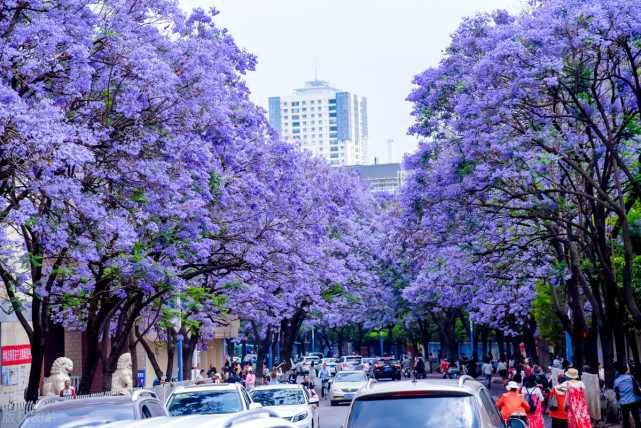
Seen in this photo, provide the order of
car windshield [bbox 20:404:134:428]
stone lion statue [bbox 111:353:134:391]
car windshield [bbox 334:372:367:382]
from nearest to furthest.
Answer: car windshield [bbox 20:404:134:428] → stone lion statue [bbox 111:353:134:391] → car windshield [bbox 334:372:367:382]

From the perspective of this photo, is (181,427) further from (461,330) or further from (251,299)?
(461,330)

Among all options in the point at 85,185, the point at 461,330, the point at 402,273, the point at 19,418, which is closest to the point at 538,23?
the point at 85,185

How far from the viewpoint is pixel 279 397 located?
22703 mm

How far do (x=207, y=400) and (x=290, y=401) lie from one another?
5.64 m

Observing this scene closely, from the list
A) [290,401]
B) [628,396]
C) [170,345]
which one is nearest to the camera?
[628,396]

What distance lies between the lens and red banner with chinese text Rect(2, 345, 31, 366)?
89.1ft

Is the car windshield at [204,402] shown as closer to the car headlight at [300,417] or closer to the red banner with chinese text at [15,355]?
the car headlight at [300,417]

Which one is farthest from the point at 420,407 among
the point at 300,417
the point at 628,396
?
the point at 300,417

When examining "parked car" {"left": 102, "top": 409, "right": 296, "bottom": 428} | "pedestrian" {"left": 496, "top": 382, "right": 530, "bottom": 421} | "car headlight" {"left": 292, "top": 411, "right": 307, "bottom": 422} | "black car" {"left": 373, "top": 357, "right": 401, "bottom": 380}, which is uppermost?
"black car" {"left": 373, "top": 357, "right": 401, "bottom": 380}

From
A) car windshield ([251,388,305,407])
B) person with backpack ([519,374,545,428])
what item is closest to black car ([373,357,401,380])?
car windshield ([251,388,305,407])

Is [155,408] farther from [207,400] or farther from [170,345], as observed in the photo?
[170,345]

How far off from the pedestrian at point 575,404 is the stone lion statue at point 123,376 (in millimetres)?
16674

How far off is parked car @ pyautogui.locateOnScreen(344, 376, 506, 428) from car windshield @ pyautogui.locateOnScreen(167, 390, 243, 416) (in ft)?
27.3

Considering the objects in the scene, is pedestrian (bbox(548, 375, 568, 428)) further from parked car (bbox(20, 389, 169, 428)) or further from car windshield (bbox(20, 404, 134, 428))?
car windshield (bbox(20, 404, 134, 428))
